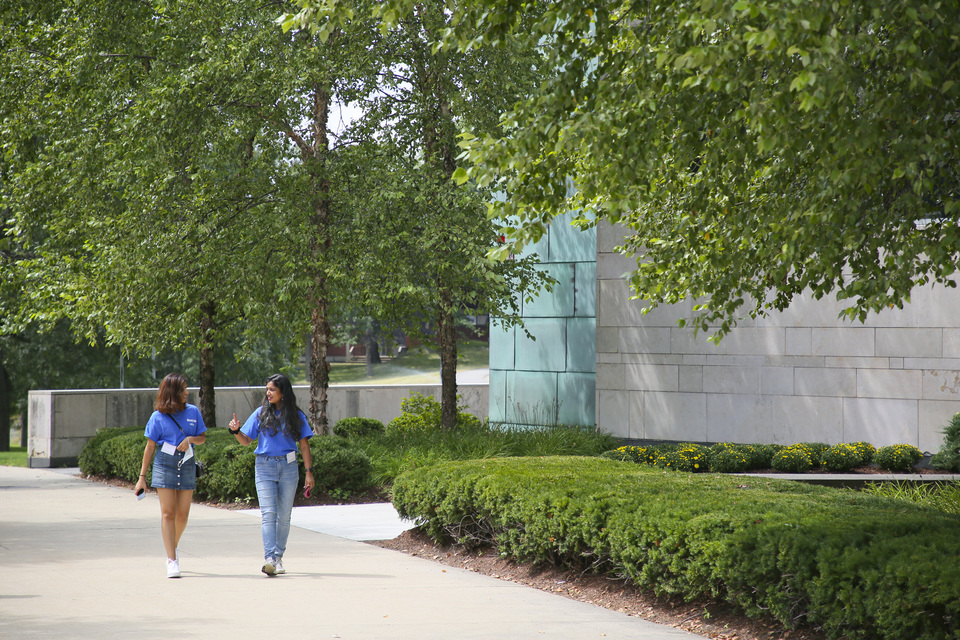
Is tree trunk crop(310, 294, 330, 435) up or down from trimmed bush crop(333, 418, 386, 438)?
up

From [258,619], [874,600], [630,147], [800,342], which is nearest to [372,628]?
[258,619]

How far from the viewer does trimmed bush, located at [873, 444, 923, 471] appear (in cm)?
1355

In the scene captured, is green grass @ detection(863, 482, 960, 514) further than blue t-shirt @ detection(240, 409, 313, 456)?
Yes

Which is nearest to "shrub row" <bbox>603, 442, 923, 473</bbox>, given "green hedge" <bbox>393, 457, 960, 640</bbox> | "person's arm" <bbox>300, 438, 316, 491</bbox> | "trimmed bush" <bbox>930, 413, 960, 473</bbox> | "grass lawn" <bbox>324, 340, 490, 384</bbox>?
"trimmed bush" <bbox>930, 413, 960, 473</bbox>

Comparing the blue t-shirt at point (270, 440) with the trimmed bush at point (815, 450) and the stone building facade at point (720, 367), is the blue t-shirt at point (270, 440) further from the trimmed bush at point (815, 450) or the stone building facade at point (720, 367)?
the trimmed bush at point (815, 450)

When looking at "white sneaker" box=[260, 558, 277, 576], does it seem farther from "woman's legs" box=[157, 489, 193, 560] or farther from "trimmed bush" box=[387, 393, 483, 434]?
"trimmed bush" box=[387, 393, 483, 434]

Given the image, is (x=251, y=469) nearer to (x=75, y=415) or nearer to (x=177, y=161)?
(x=177, y=161)

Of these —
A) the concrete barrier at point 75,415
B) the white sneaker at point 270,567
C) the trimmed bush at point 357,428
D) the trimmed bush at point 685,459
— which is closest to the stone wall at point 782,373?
the trimmed bush at point 685,459

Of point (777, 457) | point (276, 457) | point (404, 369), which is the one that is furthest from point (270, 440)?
point (404, 369)

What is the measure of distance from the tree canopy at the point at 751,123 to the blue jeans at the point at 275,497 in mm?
3540

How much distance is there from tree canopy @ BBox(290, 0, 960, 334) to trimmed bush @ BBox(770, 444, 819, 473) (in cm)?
762

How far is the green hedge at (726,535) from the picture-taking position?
5508mm

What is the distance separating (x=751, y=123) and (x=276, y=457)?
4.99 meters

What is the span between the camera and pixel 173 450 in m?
8.45
